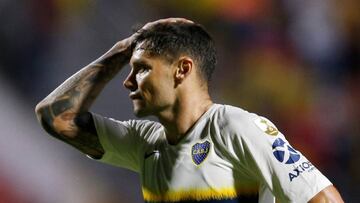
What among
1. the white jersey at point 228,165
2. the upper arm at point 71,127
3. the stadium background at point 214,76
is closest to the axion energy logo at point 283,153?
the white jersey at point 228,165

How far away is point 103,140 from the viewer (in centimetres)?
185

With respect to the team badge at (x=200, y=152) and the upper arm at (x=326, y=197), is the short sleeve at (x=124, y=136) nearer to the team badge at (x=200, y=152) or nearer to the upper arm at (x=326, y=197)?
the team badge at (x=200, y=152)

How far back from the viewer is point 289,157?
4.87 ft

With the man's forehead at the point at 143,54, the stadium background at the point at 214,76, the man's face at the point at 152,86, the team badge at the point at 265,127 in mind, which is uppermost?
the man's forehead at the point at 143,54

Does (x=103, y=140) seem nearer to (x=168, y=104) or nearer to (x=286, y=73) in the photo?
(x=168, y=104)

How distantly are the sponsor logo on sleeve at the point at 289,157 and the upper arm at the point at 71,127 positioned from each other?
0.61 metres

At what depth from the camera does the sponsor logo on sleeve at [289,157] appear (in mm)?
1469

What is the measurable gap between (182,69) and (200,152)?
24 cm

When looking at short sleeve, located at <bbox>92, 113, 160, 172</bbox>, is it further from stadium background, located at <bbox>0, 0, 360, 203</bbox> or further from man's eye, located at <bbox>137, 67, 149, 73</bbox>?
A: stadium background, located at <bbox>0, 0, 360, 203</bbox>

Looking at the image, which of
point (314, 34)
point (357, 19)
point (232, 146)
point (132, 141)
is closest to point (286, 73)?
point (314, 34)

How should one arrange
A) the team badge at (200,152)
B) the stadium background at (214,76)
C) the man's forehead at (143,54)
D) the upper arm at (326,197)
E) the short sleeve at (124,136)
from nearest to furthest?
1. the upper arm at (326,197)
2. the team badge at (200,152)
3. the man's forehead at (143,54)
4. the short sleeve at (124,136)
5. the stadium background at (214,76)

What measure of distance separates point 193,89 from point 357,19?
179 centimetres

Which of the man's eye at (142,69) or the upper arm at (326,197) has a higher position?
the man's eye at (142,69)

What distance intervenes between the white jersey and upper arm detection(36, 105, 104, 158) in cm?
19
